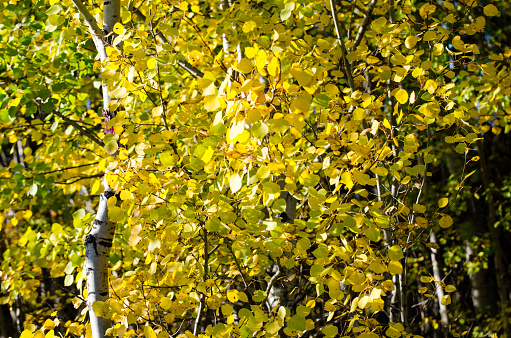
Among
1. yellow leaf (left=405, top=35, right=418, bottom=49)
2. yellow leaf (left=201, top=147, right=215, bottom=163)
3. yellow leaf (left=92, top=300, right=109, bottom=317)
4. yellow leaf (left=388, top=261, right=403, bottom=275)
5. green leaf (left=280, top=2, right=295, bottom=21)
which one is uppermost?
green leaf (left=280, top=2, right=295, bottom=21)

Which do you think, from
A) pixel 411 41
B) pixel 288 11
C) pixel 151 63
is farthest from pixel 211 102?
pixel 411 41

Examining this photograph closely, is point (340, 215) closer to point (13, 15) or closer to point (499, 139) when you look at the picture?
point (13, 15)

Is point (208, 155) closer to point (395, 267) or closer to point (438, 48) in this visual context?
point (395, 267)

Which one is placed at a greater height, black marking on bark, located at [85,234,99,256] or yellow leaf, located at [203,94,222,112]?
yellow leaf, located at [203,94,222,112]

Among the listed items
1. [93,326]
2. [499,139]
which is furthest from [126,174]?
[499,139]

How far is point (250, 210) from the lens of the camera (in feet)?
4.34

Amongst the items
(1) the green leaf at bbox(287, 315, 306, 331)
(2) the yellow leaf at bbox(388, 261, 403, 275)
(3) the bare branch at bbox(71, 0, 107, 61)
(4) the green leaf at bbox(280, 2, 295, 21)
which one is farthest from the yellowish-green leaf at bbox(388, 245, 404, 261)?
(3) the bare branch at bbox(71, 0, 107, 61)

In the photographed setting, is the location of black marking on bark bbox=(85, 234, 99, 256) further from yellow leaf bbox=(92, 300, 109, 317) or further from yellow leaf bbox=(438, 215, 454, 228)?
yellow leaf bbox=(438, 215, 454, 228)

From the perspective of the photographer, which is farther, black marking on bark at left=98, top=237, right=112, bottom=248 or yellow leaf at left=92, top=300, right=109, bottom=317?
black marking on bark at left=98, top=237, right=112, bottom=248

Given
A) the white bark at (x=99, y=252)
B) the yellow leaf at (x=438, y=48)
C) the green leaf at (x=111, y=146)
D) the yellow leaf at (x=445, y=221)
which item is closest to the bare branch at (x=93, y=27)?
the white bark at (x=99, y=252)

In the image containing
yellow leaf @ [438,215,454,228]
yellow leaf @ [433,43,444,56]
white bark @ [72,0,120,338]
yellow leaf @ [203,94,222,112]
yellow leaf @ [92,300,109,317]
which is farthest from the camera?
white bark @ [72,0,120,338]

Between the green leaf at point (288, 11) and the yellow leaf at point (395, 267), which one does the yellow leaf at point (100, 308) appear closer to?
the yellow leaf at point (395, 267)

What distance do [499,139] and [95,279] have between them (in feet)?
29.6

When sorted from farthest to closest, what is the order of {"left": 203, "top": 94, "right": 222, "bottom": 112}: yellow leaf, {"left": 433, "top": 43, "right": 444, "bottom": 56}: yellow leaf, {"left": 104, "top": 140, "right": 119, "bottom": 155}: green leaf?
{"left": 433, "top": 43, "right": 444, "bottom": 56}: yellow leaf → {"left": 104, "top": 140, "right": 119, "bottom": 155}: green leaf → {"left": 203, "top": 94, "right": 222, "bottom": 112}: yellow leaf
